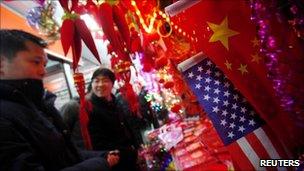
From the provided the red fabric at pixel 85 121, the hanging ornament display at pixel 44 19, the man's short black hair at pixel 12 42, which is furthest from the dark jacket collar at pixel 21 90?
the hanging ornament display at pixel 44 19

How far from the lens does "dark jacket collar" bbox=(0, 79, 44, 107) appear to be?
6.57 feet

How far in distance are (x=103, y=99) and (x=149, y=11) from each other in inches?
47.3

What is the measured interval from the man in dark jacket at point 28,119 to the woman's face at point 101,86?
1.18 m

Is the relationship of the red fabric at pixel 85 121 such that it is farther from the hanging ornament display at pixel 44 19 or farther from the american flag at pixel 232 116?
the hanging ornament display at pixel 44 19

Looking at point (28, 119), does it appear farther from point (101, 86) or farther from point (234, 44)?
point (101, 86)

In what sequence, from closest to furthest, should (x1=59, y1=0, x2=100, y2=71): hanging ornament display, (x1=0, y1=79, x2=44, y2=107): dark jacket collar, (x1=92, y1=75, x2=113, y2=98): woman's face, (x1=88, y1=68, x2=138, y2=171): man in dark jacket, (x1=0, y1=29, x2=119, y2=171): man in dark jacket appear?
(x1=59, y1=0, x2=100, y2=71): hanging ornament display, (x1=0, y1=29, x2=119, y2=171): man in dark jacket, (x1=0, y1=79, x2=44, y2=107): dark jacket collar, (x1=88, y1=68, x2=138, y2=171): man in dark jacket, (x1=92, y1=75, x2=113, y2=98): woman's face

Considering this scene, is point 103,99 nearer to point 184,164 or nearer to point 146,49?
point 146,49

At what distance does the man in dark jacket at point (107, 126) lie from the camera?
333 centimetres

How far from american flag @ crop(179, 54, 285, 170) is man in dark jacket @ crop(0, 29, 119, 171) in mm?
947

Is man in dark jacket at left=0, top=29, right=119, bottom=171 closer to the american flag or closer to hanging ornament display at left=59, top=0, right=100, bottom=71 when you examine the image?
hanging ornament display at left=59, top=0, right=100, bottom=71

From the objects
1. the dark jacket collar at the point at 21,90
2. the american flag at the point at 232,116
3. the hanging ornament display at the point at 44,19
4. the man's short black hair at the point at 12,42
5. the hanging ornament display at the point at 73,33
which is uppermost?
the hanging ornament display at the point at 44,19

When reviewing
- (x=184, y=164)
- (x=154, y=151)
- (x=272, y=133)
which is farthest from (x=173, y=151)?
(x=272, y=133)

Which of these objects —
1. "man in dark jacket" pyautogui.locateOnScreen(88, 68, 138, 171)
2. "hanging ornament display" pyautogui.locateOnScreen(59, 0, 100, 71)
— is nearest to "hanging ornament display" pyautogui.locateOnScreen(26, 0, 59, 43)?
"man in dark jacket" pyautogui.locateOnScreen(88, 68, 138, 171)

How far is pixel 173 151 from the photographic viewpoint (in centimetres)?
306
